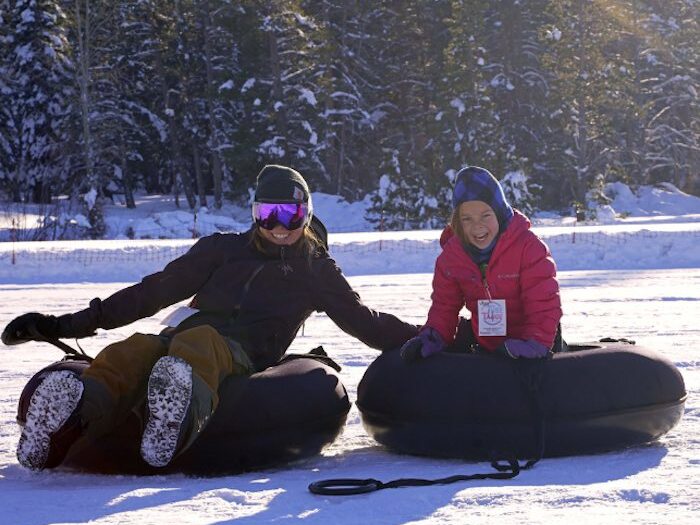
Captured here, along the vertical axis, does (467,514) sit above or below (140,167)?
below

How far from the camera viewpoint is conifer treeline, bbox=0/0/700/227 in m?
35.5

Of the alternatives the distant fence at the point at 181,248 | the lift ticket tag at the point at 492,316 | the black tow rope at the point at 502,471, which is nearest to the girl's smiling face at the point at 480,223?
the lift ticket tag at the point at 492,316

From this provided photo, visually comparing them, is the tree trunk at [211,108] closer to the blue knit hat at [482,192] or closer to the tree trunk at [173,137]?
the tree trunk at [173,137]

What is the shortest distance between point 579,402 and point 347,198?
125 feet

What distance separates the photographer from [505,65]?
43.0 meters

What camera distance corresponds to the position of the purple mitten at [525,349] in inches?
197

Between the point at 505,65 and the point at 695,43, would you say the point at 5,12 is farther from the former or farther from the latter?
the point at 695,43

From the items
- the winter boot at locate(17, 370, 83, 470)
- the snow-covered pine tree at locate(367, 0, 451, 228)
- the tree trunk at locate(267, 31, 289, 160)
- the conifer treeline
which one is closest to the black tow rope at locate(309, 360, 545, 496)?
the winter boot at locate(17, 370, 83, 470)

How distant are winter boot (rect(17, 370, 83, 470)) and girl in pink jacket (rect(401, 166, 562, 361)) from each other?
153cm

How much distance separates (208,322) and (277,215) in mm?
593

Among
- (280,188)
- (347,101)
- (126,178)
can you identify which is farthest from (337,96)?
(280,188)

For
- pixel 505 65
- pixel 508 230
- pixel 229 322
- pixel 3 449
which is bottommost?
pixel 3 449

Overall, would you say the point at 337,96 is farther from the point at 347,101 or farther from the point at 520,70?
the point at 520,70

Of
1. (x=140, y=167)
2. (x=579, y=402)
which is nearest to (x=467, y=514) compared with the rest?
(x=579, y=402)
